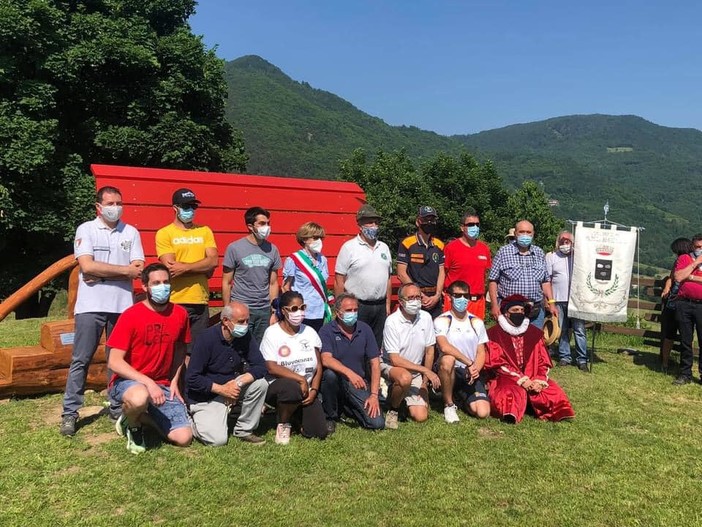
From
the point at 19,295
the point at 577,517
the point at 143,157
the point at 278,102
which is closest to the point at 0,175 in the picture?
the point at 143,157

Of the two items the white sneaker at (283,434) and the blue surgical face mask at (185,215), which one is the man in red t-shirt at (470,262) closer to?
the white sneaker at (283,434)

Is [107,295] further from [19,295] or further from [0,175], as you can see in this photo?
[0,175]

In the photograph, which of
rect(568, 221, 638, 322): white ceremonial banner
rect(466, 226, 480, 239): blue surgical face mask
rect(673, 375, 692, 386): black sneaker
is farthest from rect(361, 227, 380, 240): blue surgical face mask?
rect(673, 375, 692, 386): black sneaker

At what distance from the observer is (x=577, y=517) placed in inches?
148

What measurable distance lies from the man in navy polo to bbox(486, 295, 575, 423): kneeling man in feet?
4.49

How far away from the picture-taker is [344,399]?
554cm

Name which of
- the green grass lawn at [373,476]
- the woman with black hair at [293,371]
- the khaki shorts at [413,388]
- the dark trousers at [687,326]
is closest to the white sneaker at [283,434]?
the woman with black hair at [293,371]

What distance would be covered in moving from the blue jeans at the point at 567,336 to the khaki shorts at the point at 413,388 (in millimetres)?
3549

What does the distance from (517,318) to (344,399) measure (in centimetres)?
208

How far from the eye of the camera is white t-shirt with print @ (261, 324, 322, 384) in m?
5.20

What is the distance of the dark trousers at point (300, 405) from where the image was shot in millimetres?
5000

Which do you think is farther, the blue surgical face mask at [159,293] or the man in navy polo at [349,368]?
the man in navy polo at [349,368]

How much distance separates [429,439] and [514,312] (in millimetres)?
1752

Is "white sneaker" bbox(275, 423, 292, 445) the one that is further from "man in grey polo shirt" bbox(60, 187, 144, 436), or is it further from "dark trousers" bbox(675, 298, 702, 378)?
"dark trousers" bbox(675, 298, 702, 378)
